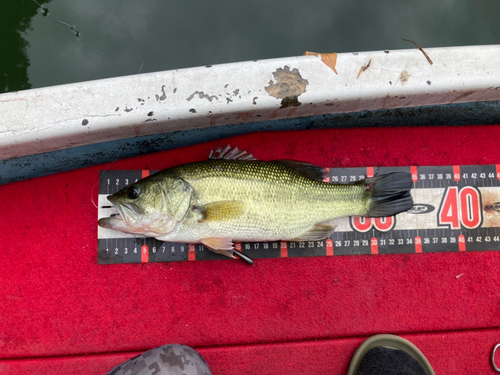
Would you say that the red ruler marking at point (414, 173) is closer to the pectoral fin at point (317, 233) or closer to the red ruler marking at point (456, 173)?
the red ruler marking at point (456, 173)

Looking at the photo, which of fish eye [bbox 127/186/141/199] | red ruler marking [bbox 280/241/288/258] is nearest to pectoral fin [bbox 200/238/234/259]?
red ruler marking [bbox 280/241/288/258]

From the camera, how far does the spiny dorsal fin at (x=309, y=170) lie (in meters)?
2.24

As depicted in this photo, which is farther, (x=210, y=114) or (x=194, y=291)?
(x=194, y=291)

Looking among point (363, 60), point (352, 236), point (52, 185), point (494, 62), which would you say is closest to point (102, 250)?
point (52, 185)

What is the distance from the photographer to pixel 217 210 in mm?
2078

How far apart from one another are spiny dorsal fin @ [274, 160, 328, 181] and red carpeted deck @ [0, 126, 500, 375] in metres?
0.17

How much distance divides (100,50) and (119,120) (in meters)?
1.20

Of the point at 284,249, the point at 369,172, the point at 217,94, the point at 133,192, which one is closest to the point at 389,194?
the point at 369,172

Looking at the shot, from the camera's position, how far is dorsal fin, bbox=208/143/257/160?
222cm

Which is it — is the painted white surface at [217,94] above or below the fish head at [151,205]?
above

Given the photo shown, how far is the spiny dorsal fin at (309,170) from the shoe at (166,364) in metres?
1.40

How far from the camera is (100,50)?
256 centimetres

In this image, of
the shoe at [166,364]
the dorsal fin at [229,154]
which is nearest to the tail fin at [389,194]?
the dorsal fin at [229,154]

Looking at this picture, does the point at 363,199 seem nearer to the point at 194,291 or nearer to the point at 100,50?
the point at 194,291
